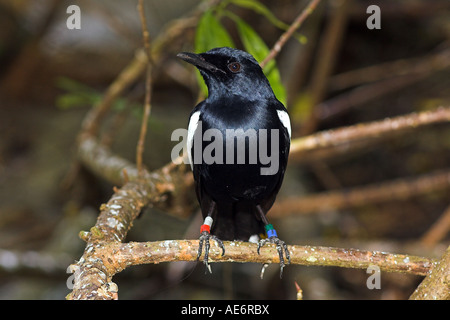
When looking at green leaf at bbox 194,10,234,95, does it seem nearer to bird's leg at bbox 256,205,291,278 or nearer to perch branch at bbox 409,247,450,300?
bird's leg at bbox 256,205,291,278

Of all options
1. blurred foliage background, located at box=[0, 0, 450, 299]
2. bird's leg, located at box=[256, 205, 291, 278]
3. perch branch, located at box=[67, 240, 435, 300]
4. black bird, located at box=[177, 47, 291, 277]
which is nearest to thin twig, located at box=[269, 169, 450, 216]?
blurred foliage background, located at box=[0, 0, 450, 299]

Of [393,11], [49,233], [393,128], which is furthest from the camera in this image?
[393,11]

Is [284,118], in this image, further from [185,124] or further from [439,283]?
[185,124]

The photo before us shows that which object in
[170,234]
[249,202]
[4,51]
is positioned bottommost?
[249,202]

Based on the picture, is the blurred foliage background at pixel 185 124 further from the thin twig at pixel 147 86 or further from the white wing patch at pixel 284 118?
the white wing patch at pixel 284 118

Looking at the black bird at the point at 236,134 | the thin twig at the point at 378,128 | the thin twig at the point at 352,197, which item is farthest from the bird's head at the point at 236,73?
the thin twig at the point at 352,197

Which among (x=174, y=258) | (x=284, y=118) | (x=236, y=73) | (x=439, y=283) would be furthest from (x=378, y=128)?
(x=174, y=258)

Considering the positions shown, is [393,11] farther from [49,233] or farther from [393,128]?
[49,233]
